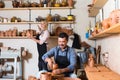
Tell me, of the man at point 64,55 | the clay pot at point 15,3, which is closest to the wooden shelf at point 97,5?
the man at point 64,55

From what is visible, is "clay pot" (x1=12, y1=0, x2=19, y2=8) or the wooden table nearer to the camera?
the wooden table

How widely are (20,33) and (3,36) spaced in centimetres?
44

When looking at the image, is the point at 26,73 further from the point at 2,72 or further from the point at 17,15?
the point at 17,15

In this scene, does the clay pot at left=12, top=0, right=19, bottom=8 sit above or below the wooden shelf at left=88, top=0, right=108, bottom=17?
above

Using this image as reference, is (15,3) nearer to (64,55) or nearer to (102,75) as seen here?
(64,55)

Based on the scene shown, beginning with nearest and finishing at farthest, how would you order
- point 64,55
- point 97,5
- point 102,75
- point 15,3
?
point 102,75 → point 64,55 → point 97,5 → point 15,3

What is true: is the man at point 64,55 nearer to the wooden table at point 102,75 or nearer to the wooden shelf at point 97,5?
the wooden table at point 102,75

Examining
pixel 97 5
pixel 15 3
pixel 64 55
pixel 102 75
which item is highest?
pixel 15 3

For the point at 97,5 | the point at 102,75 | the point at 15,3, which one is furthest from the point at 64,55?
the point at 15,3

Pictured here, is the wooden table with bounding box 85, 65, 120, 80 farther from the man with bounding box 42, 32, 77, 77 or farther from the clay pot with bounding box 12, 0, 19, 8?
the clay pot with bounding box 12, 0, 19, 8

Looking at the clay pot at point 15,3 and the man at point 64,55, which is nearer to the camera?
the man at point 64,55

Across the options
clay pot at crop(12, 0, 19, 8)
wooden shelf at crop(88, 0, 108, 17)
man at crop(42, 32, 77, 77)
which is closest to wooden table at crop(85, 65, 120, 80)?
man at crop(42, 32, 77, 77)

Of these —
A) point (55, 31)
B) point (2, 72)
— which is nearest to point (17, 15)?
point (55, 31)

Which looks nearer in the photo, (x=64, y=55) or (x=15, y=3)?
(x=64, y=55)
